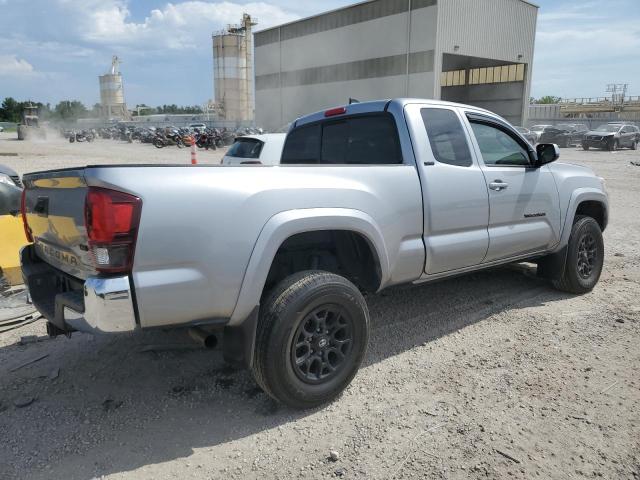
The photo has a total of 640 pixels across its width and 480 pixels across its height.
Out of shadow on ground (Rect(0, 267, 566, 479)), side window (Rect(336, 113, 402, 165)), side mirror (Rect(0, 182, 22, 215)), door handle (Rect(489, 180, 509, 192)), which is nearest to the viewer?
shadow on ground (Rect(0, 267, 566, 479))

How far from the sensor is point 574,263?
16.2ft

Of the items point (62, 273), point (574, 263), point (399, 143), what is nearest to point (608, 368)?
point (574, 263)

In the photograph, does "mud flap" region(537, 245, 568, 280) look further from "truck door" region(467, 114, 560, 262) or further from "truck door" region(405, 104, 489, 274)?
"truck door" region(405, 104, 489, 274)

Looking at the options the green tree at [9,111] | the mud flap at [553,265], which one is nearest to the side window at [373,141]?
the mud flap at [553,265]

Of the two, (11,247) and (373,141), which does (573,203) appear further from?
(11,247)

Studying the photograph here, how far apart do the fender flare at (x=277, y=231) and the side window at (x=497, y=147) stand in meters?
1.64

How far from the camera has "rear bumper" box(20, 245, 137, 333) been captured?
2303mm

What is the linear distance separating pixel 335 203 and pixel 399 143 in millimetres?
954

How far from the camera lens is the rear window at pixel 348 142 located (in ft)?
12.4

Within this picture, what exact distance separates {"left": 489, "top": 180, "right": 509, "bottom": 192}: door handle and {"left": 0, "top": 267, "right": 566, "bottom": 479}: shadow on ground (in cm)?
117

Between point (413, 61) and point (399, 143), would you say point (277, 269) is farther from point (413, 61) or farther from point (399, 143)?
point (413, 61)

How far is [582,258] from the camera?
5102mm

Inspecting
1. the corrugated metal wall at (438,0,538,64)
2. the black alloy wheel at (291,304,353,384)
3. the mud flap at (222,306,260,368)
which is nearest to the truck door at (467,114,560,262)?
the black alloy wheel at (291,304,353,384)

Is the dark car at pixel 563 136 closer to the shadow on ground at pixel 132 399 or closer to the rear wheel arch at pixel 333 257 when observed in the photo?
the shadow on ground at pixel 132 399
